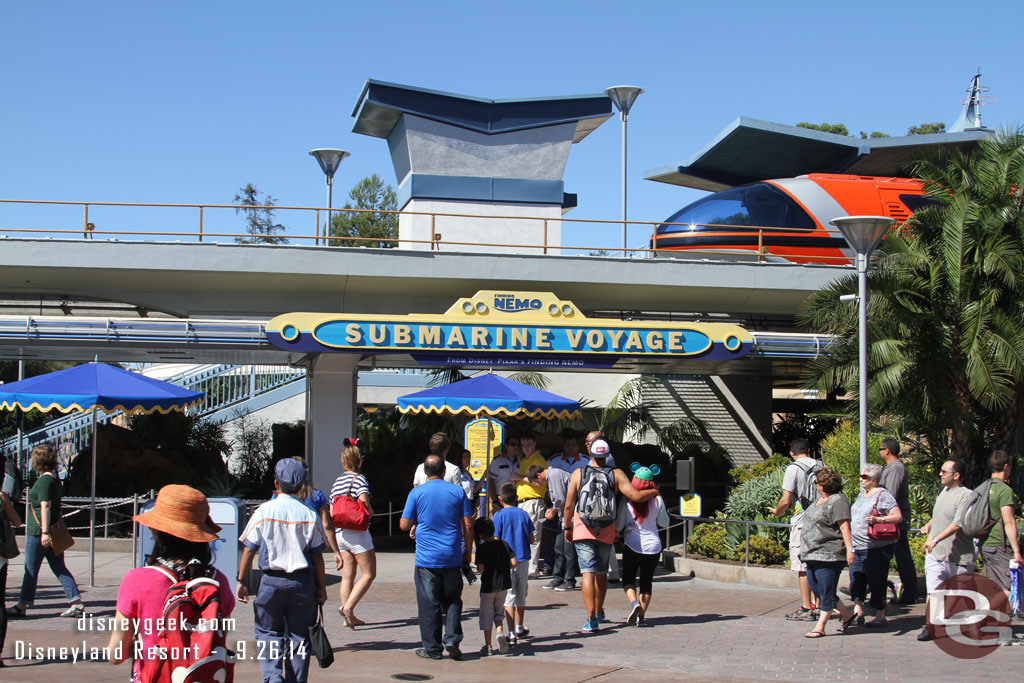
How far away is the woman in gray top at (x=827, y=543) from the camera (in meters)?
9.45

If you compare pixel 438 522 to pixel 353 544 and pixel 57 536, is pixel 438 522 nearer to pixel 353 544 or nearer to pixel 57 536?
pixel 353 544

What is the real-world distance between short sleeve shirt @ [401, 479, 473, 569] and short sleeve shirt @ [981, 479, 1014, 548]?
186 inches

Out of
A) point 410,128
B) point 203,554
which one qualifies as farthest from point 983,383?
point 410,128

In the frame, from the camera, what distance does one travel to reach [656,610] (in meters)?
11.0

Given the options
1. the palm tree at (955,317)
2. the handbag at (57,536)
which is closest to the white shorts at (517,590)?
the handbag at (57,536)

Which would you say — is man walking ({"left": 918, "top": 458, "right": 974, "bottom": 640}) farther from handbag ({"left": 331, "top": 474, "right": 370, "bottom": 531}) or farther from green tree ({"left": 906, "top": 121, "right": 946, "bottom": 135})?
green tree ({"left": 906, "top": 121, "right": 946, "bottom": 135})

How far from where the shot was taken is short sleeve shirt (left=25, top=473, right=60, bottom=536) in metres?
9.94

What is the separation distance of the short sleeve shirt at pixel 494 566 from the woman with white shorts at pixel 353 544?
4.41 ft

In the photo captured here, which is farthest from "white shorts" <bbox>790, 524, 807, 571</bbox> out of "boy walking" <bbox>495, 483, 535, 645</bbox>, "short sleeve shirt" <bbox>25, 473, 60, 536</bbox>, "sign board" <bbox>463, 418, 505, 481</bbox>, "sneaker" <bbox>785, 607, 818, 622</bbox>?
"short sleeve shirt" <bbox>25, 473, 60, 536</bbox>

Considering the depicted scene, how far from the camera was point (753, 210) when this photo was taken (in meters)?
22.3

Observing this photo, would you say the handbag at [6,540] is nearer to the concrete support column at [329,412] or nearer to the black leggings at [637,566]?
the black leggings at [637,566]

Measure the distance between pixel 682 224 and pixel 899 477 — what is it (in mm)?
12683

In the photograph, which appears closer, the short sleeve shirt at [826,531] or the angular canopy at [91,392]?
the short sleeve shirt at [826,531]

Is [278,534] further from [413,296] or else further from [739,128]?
[739,128]
